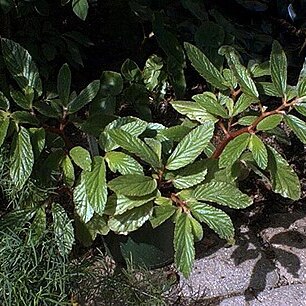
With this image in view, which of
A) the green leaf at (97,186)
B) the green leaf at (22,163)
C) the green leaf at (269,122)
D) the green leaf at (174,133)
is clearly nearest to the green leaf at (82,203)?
the green leaf at (97,186)

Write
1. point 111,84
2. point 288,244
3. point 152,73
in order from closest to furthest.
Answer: point 111,84 → point 288,244 → point 152,73

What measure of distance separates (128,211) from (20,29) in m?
0.95

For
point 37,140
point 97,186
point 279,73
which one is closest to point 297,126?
point 279,73

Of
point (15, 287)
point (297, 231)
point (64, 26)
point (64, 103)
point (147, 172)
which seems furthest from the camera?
point (64, 26)

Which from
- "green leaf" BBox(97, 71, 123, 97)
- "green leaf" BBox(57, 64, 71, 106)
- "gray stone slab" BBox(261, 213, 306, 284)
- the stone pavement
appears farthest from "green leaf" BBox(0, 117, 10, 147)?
"gray stone slab" BBox(261, 213, 306, 284)

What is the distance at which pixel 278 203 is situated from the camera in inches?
108

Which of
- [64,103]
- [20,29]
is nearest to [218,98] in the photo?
[64,103]

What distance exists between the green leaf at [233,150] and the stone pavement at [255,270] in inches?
23.0

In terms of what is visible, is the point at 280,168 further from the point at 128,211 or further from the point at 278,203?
the point at 278,203

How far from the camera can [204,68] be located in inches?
84.7

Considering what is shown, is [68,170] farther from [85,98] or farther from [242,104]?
[242,104]

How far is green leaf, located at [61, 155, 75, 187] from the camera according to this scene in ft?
6.96

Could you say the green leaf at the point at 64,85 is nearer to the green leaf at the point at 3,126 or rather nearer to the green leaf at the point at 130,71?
the green leaf at the point at 3,126

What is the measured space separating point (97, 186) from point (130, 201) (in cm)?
12
